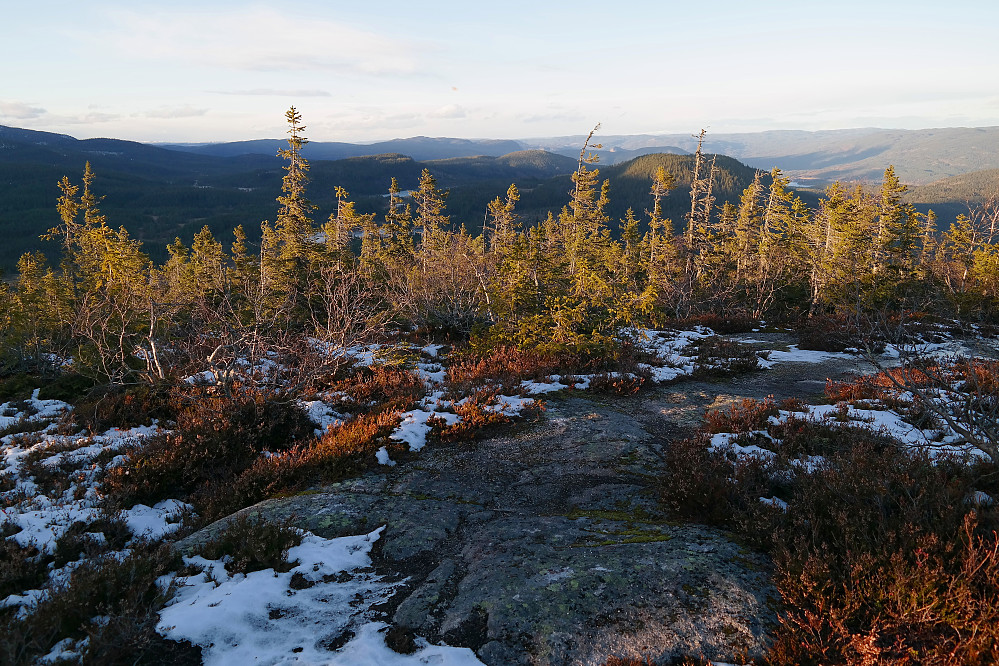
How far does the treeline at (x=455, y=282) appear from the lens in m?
10.7

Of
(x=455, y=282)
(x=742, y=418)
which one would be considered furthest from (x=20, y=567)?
(x=455, y=282)

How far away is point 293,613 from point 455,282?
12294 millimetres

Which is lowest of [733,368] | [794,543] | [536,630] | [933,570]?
[733,368]

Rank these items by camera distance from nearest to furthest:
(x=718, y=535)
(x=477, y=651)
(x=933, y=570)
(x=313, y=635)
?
(x=933, y=570) < (x=477, y=651) < (x=313, y=635) < (x=718, y=535)

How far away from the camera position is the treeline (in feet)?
35.0

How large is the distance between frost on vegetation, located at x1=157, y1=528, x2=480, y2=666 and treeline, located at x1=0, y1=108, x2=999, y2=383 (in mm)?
4939

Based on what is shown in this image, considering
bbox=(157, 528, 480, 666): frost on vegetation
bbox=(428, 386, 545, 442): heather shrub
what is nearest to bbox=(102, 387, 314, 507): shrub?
bbox=(428, 386, 545, 442): heather shrub

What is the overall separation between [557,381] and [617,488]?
183 inches

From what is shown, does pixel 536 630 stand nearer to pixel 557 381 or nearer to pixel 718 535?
pixel 718 535

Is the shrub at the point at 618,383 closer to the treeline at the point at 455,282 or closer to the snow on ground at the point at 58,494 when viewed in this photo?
the treeline at the point at 455,282

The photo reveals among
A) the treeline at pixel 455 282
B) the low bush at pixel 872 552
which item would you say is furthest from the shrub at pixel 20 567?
the low bush at pixel 872 552

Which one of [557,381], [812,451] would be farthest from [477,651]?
[557,381]

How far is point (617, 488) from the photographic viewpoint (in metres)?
5.68

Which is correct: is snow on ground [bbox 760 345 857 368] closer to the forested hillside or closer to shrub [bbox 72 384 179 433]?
the forested hillside
